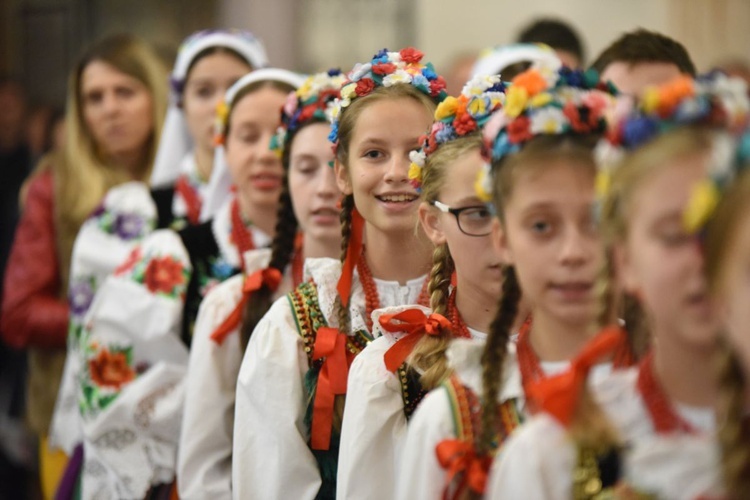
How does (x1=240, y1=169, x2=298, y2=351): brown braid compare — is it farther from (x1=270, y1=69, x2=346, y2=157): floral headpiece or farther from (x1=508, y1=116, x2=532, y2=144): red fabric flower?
(x1=508, y1=116, x2=532, y2=144): red fabric flower

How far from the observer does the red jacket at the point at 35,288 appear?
4.62 metres

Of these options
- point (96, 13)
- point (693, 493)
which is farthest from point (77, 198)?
point (96, 13)

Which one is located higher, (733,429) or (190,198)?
(733,429)

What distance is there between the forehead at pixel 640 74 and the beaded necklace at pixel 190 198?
168 cm

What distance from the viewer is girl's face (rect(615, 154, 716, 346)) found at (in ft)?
5.87

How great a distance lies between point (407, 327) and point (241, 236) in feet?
4.14

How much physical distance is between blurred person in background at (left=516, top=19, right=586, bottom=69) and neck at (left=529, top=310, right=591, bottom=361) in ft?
8.73

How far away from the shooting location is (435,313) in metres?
2.72

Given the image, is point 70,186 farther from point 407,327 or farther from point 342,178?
point 407,327

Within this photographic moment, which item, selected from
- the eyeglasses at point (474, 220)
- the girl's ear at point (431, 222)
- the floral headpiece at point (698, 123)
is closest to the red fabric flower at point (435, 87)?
the girl's ear at point (431, 222)

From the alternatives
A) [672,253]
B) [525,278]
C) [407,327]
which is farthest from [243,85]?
[672,253]

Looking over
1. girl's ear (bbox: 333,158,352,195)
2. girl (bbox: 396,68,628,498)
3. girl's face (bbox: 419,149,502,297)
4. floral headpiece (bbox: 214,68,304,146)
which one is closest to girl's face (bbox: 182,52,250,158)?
floral headpiece (bbox: 214,68,304,146)

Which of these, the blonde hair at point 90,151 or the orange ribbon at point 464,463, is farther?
the blonde hair at point 90,151

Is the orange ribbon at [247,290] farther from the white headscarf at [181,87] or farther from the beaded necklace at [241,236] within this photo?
the white headscarf at [181,87]
